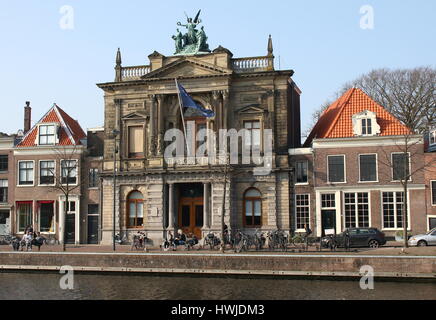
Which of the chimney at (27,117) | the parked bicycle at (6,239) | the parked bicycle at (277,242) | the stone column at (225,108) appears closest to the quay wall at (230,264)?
the parked bicycle at (277,242)

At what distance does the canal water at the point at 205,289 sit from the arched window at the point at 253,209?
13659mm

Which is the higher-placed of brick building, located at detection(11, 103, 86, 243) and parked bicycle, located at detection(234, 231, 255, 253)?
brick building, located at detection(11, 103, 86, 243)

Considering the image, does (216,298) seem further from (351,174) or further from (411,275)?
(351,174)

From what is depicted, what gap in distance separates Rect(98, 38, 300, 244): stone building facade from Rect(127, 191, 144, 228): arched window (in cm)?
8

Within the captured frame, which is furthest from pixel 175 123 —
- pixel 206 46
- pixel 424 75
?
pixel 424 75

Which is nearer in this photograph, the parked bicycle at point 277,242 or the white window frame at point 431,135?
the parked bicycle at point 277,242

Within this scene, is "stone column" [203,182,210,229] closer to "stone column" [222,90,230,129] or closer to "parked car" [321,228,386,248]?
"stone column" [222,90,230,129]

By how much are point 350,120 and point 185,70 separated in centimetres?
1383

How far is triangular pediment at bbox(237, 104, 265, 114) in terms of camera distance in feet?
162

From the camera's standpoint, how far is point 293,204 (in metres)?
48.6

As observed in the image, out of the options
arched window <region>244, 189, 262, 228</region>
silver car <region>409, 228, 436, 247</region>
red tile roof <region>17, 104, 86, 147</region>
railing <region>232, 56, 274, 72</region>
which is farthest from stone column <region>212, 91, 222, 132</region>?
silver car <region>409, 228, 436, 247</region>

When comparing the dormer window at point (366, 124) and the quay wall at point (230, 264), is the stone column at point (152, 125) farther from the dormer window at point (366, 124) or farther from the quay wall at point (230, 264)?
the dormer window at point (366, 124)

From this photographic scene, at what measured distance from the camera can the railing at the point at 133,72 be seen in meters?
52.3

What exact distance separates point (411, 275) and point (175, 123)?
24641mm
